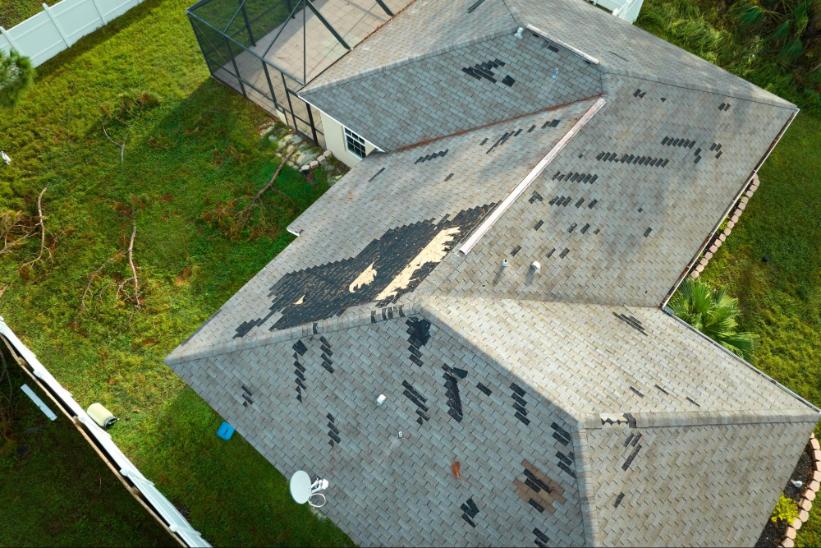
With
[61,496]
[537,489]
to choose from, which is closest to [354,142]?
[537,489]

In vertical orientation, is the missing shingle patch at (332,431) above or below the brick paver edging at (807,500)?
above

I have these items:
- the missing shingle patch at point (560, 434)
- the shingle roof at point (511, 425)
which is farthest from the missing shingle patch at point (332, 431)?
the missing shingle patch at point (560, 434)

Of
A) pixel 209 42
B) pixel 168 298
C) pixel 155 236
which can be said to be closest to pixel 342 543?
pixel 168 298

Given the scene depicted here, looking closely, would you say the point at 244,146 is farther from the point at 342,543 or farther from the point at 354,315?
the point at 342,543

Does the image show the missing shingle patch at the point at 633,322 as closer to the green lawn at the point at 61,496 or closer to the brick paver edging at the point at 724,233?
the brick paver edging at the point at 724,233

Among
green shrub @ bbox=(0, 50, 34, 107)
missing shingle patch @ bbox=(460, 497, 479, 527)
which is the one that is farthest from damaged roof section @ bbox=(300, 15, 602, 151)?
missing shingle patch @ bbox=(460, 497, 479, 527)

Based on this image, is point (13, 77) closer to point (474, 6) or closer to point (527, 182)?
point (474, 6)
